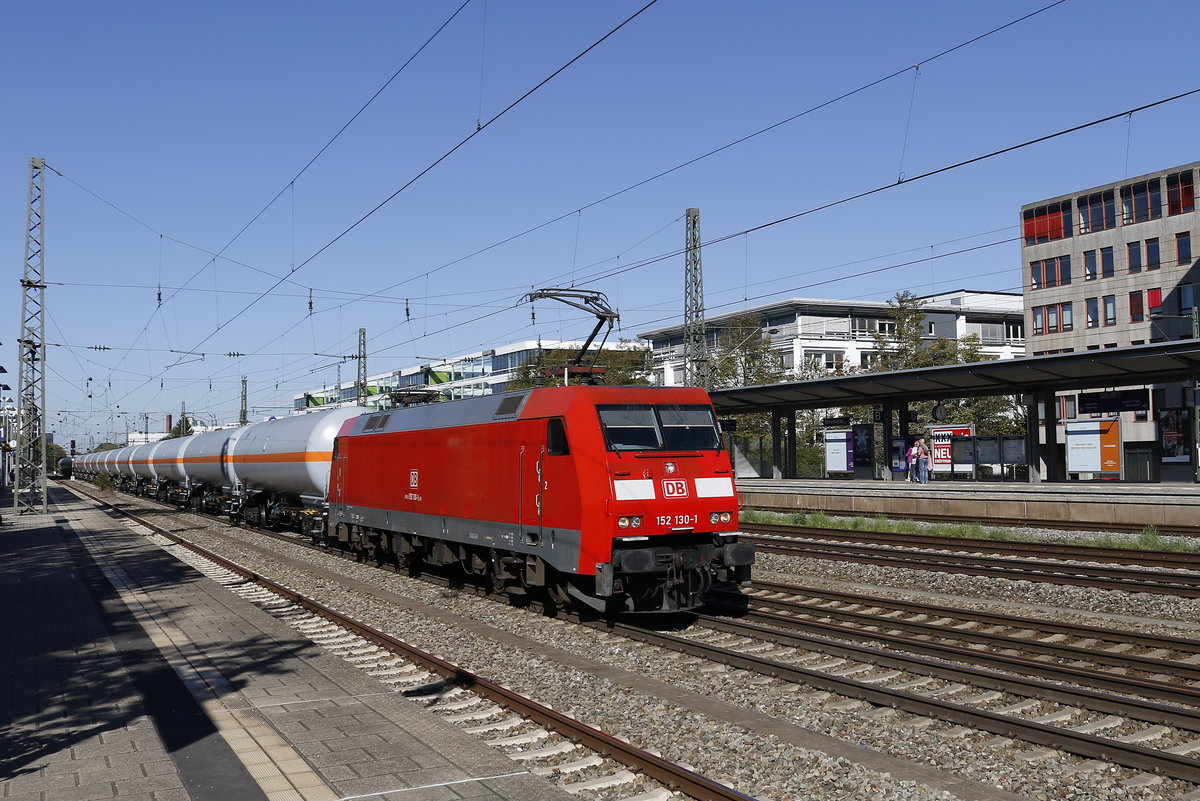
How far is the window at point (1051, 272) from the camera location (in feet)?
201

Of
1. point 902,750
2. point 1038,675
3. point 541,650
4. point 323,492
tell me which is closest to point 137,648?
point 541,650

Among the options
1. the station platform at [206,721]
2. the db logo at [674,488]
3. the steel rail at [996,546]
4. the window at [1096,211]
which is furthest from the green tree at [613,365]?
the station platform at [206,721]

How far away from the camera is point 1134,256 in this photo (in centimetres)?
5669

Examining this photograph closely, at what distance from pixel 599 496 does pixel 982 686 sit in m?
4.95

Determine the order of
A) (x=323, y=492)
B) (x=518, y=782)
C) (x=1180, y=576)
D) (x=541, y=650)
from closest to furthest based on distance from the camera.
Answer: (x=518, y=782) → (x=541, y=650) → (x=1180, y=576) → (x=323, y=492)

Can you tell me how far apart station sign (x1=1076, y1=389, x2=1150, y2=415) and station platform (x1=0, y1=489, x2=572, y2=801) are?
27.9m

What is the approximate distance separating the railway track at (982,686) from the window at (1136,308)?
5289 cm

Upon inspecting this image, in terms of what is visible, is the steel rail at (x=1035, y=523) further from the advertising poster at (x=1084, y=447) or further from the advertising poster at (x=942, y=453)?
the advertising poster at (x=942, y=453)

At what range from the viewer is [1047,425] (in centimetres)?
3053

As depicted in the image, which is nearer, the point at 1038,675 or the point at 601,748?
the point at 601,748

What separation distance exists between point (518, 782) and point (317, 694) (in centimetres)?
353

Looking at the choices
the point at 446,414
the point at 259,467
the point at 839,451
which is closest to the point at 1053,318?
the point at 839,451

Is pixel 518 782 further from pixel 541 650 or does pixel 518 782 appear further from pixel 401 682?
pixel 541 650

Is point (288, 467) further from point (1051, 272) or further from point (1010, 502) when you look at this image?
point (1051, 272)
